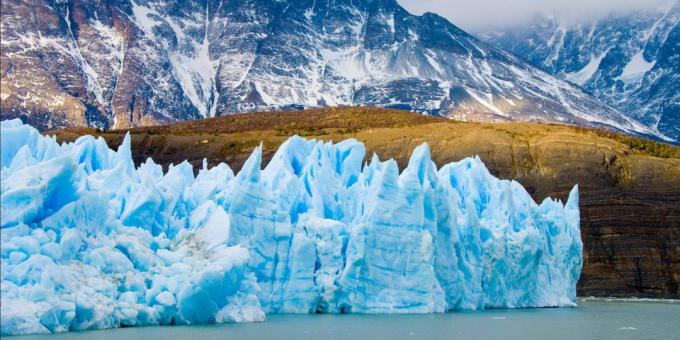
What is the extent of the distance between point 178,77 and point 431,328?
507 ft

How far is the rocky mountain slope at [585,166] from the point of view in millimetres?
71688

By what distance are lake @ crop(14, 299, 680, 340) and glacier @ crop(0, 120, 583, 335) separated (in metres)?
0.83

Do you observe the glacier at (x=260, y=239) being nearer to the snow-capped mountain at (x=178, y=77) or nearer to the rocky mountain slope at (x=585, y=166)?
the rocky mountain slope at (x=585, y=166)

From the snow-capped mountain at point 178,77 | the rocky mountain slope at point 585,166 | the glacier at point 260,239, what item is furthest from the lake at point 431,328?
the snow-capped mountain at point 178,77

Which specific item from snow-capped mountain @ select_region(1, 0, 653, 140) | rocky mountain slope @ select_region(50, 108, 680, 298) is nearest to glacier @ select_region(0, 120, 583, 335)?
rocky mountain slope @ select_region(50, 108, 680, 298)

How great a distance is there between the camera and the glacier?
2761 cm

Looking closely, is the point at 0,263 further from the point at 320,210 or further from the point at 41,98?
the point at 41,98

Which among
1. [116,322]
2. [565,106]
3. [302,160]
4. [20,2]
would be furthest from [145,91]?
[116,322]

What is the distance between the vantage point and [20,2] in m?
167

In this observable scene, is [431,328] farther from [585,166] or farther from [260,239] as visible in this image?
[585,166]

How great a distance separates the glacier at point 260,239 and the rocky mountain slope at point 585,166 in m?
24.9

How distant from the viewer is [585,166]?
7844 cm

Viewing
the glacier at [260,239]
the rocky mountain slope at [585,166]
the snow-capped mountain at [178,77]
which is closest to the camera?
the glacier at [260,239]

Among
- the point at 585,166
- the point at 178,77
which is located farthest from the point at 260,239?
the point at 178,77
